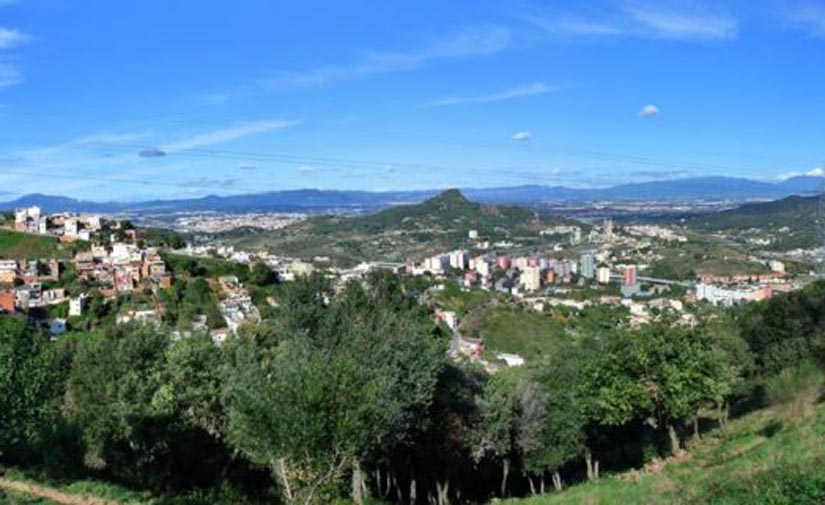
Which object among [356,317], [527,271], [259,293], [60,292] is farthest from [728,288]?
[356,317]

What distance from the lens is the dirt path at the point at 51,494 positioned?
1489 cm

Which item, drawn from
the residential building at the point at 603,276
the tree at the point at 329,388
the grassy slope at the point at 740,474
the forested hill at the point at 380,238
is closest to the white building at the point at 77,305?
the tree at the point at 329,388

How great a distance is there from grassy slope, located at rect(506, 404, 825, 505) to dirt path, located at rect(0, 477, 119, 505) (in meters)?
9.92

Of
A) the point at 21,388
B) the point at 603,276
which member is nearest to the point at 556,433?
the point at 21,388

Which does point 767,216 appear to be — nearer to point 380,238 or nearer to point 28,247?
point 380,238

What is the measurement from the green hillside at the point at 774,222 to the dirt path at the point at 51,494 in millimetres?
135708

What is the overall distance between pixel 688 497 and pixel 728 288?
4122 inches

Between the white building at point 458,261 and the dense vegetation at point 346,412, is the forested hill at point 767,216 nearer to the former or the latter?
the white building at point 458,261

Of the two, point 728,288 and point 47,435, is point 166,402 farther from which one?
point 728,288

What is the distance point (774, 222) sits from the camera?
160m

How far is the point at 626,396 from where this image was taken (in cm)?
2456

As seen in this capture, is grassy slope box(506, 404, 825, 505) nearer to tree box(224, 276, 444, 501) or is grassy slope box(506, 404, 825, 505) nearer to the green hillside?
→ tree box(224, 276, 444, 501)

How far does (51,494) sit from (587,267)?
128 metres

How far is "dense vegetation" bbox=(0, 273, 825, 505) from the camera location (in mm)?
13227
